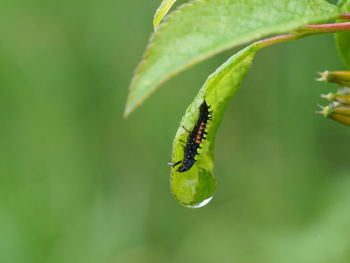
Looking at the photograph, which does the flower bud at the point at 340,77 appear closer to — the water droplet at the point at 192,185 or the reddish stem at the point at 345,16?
the reddish stem at the point at 345,16

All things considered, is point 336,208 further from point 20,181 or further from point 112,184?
point 20,181

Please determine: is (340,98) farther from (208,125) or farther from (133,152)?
(133,152)

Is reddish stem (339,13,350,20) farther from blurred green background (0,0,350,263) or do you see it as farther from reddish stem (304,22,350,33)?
blurred green background (0,0,350,263)

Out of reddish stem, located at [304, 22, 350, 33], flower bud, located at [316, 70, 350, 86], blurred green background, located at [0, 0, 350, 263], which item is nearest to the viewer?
reddish stem, located at [304, 22, 350, 33]

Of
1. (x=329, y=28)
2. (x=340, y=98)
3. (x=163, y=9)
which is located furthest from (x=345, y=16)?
(x=163, y=9)

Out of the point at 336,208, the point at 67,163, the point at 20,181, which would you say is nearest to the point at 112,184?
the point at 67,163

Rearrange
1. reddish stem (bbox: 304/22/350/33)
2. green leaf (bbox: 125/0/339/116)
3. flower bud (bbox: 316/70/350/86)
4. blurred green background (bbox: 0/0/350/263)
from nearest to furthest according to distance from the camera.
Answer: green leaf (bbox: 125/0/339/116)
reddish stem (bbox: 304/22/350/33)
flower bud (bbox: 316/70/350/86)
blurred green background (bbox: 0/0/350/263)

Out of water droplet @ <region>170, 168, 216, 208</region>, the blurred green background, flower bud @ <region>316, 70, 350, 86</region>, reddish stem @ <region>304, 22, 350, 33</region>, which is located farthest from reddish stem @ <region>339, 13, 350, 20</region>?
the blurred green background
